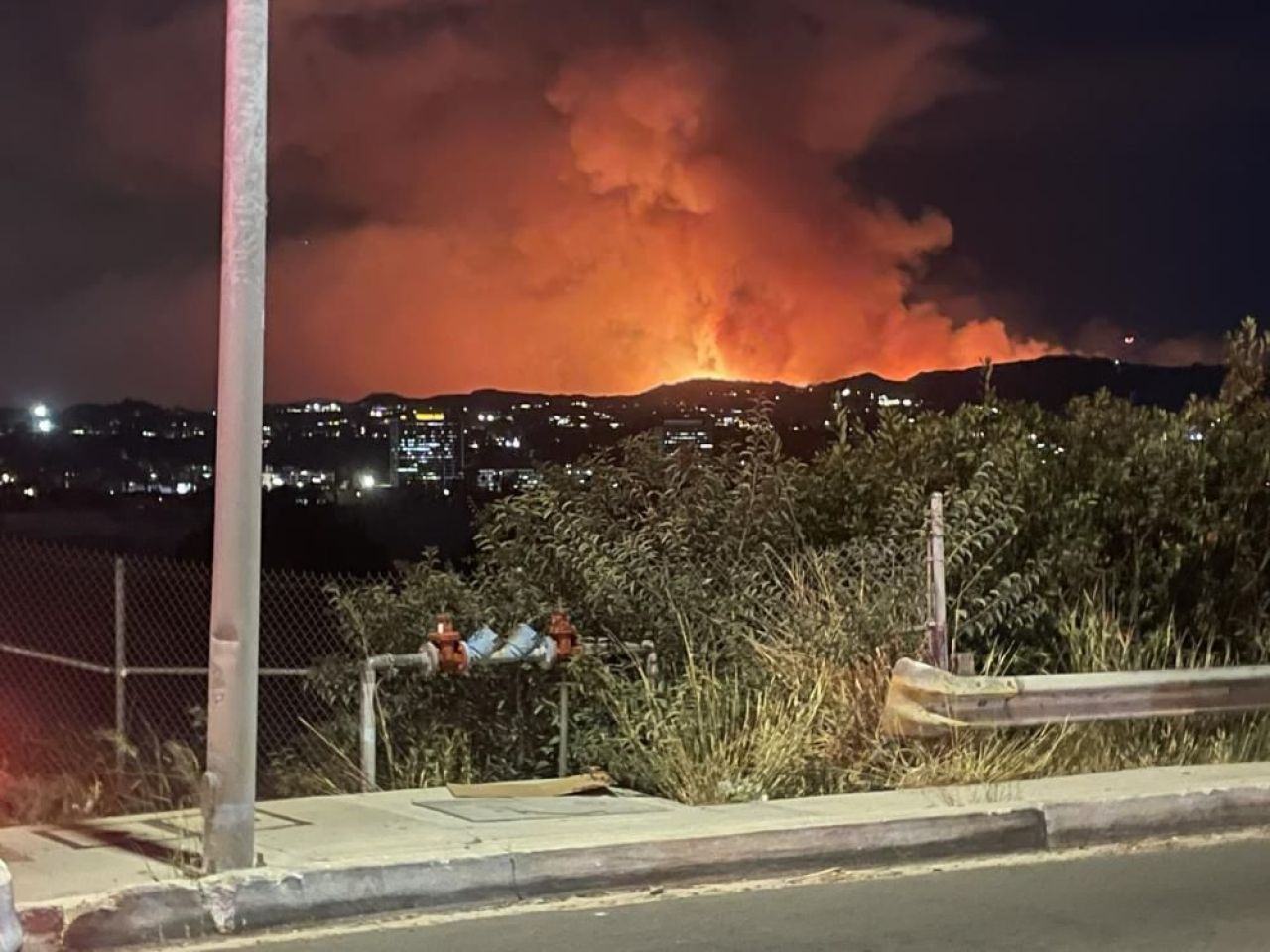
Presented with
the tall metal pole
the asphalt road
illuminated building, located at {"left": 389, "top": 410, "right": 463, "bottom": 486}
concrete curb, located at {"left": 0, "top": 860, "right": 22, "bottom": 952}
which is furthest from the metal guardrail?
illuminated building, located at {"left": 389, "top": 410, "right": 463, "bottom": 486}

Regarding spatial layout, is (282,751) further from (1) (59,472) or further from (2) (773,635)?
(1) (59,472)

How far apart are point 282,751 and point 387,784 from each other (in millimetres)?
1383

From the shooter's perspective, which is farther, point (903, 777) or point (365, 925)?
point (903, 777)

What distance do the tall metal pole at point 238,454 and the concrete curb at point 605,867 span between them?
0.24 m

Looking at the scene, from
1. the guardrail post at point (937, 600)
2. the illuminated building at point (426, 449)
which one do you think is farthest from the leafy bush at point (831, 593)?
the illuminated building at point (426, 449)

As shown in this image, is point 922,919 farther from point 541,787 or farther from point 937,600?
point 937,600

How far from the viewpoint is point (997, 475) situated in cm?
1109

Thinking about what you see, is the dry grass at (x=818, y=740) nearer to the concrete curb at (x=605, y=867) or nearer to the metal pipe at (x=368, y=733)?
the concrete curb at (x=605, y=867)

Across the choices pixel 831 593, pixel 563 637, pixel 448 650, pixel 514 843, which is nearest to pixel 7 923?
pixel 514 843

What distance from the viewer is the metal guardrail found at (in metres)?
8.88

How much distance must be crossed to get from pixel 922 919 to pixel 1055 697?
289cm

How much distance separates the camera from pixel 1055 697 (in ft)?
30.1

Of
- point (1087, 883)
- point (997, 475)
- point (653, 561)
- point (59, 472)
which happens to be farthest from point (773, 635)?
point (59, 472)

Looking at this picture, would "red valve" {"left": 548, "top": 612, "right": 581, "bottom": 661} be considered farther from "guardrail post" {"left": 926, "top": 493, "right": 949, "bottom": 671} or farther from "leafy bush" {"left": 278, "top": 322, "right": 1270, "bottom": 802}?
"guardrail post" {"left": 926, "top": 493, "right": 949, "bottom": 671}
